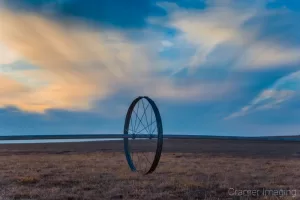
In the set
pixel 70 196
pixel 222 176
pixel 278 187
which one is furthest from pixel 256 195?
pixel 70 196

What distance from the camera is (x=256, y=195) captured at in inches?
601

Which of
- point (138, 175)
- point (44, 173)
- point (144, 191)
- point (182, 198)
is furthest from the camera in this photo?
point (44, 173)

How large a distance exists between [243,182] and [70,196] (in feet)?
25.4

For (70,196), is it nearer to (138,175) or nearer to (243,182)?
(138,175)

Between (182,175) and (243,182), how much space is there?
3.22 meters

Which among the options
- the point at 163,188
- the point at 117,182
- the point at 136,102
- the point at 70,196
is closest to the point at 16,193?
the point at 70,196

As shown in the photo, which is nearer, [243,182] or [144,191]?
[144,191]

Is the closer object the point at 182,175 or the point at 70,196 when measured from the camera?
the point at 70,196

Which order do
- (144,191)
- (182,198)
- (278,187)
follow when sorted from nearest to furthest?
(182,198), (144,191), (278,187)

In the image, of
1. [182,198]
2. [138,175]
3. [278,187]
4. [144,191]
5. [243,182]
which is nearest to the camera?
[182,198]

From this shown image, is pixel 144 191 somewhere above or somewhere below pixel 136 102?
below

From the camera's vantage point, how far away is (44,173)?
21328mm

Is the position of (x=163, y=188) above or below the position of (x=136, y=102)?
below

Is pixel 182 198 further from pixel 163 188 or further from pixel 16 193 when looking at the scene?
pixel 16 193
